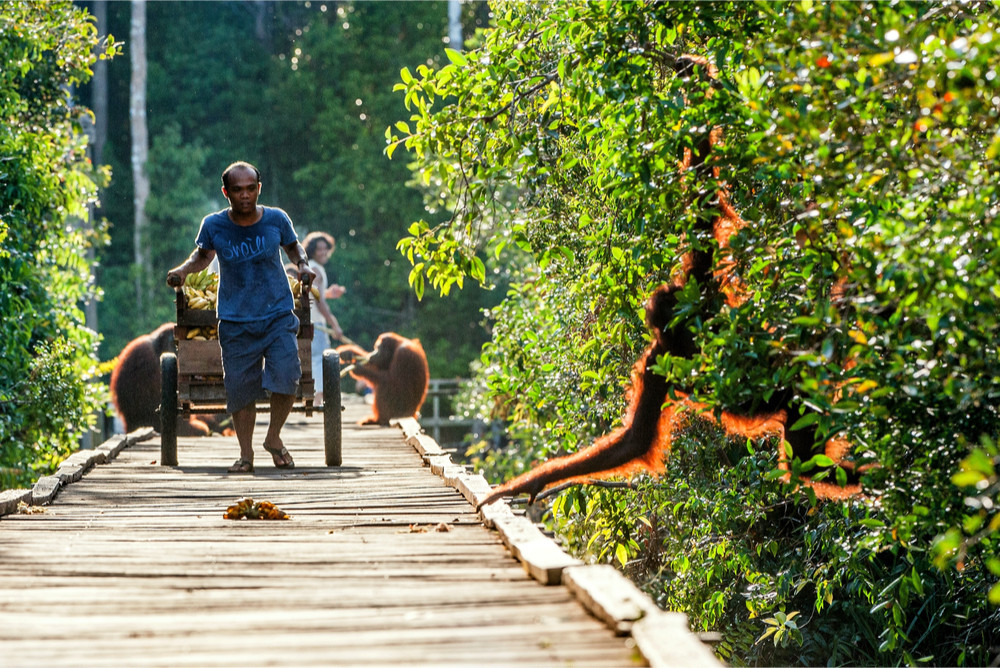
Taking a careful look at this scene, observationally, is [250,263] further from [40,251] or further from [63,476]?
[40,251]

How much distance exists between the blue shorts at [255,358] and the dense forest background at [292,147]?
1940 centimetres

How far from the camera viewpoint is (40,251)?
10625 mm

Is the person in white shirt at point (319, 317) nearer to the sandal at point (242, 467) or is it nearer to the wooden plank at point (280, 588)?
the sandal at point (242, 467)

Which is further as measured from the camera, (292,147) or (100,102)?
(292,147)

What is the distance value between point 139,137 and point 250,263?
22353 millimetres

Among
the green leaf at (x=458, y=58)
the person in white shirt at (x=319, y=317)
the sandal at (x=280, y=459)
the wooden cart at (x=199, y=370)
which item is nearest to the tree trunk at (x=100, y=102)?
the person in white shirt at (x=319, y=317)

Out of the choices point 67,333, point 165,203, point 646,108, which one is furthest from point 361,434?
point 165,203

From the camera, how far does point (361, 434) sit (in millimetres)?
10680

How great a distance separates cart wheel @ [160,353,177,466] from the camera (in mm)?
7613

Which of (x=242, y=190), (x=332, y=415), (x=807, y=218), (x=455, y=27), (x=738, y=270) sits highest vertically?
(x=455, y=27)

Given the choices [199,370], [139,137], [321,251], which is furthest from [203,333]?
[139,137]

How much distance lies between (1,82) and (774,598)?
7390 mm

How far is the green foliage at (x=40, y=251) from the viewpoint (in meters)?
9.40

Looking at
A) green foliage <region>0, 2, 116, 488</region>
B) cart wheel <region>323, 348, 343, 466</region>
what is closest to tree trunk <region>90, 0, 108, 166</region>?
green foliage <region>0, 2, 116, 488</region>
